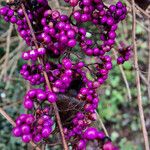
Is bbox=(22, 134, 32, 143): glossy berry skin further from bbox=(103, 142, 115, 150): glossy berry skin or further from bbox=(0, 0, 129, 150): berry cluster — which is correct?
bbox=(103, 142, 115, 150): glossy berry skin

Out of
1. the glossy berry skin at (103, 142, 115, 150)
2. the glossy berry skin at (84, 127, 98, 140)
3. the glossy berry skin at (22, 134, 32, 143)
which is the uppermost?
the glossy berry skin at (103, 142, 115, 150)

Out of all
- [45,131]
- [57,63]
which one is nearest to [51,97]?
[45,131]

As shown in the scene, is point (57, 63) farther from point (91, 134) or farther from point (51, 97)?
point (91, 134)

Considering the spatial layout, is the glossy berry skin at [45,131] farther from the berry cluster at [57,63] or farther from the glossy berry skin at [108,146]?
the glossy berry skin at [108,146]

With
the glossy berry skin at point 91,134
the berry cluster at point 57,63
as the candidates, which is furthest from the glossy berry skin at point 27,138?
the glossy berry skin at point 91,134

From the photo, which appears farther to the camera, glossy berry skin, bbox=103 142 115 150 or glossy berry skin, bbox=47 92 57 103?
glossy berry skin, bbox=47 92 57 103

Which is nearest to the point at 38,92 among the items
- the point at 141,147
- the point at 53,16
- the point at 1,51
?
the point at 53,16

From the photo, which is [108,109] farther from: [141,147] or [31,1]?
[31,1]

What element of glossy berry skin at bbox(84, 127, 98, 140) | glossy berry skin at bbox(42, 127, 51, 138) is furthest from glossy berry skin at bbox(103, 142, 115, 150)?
glossy berry skin at bbox(42, 127, 51, 138)
